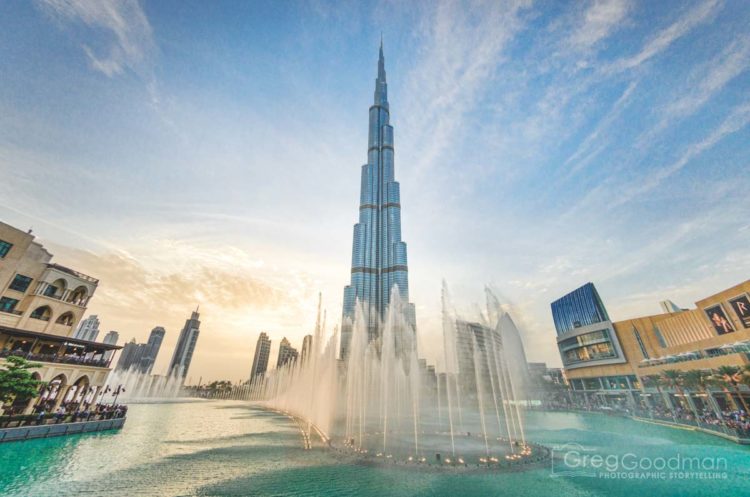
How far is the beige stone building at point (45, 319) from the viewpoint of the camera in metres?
31.4

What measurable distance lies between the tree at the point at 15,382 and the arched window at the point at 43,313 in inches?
511

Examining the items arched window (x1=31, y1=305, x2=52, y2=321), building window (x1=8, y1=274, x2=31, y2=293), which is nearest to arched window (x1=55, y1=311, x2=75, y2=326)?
arched window (x1=31, y1=305, x2=52, y2=321)

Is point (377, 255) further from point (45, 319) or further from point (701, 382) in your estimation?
point (45, 319)

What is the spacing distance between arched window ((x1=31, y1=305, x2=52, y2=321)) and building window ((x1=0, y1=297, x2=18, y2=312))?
6.88 ft

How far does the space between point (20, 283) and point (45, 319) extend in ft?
17.7

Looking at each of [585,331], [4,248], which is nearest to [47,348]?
[4,248]

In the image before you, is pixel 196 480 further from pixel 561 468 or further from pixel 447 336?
pixel 447 336

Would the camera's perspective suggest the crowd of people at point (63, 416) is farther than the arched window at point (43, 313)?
No

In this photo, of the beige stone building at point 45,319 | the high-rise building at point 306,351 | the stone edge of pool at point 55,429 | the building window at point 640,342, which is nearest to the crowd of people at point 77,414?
the stone edge of pool at point 55,429

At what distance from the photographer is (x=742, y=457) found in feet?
69.3

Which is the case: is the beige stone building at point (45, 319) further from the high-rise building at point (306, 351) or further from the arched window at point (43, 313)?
the high-rise building at point (306, 351)

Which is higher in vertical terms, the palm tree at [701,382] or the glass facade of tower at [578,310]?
the glass facade of tower at [578,310]

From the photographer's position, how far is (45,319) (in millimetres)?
36344

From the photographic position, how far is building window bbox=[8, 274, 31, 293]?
33.4 meters
